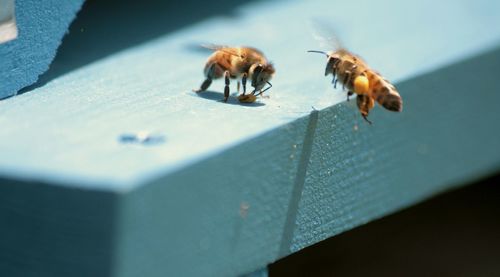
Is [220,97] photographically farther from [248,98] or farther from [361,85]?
[361,85]

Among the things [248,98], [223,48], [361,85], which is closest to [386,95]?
[361,85]

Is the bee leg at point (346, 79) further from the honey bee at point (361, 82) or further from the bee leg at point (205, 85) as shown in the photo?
the bee leg at point (205, 85)

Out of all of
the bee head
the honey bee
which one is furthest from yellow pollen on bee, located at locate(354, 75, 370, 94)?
the bee head

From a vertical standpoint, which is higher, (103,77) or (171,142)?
(171,142)

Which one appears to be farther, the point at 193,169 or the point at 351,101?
the point at 351,101

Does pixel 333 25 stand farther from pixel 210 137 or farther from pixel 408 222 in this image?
pixel 408 222

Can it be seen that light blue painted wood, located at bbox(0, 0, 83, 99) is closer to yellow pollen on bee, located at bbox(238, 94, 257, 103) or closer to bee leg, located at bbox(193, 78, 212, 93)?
bee leg, located at bbox(193, 78, 212, 93)

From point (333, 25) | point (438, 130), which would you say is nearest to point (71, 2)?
point (333, 25)
